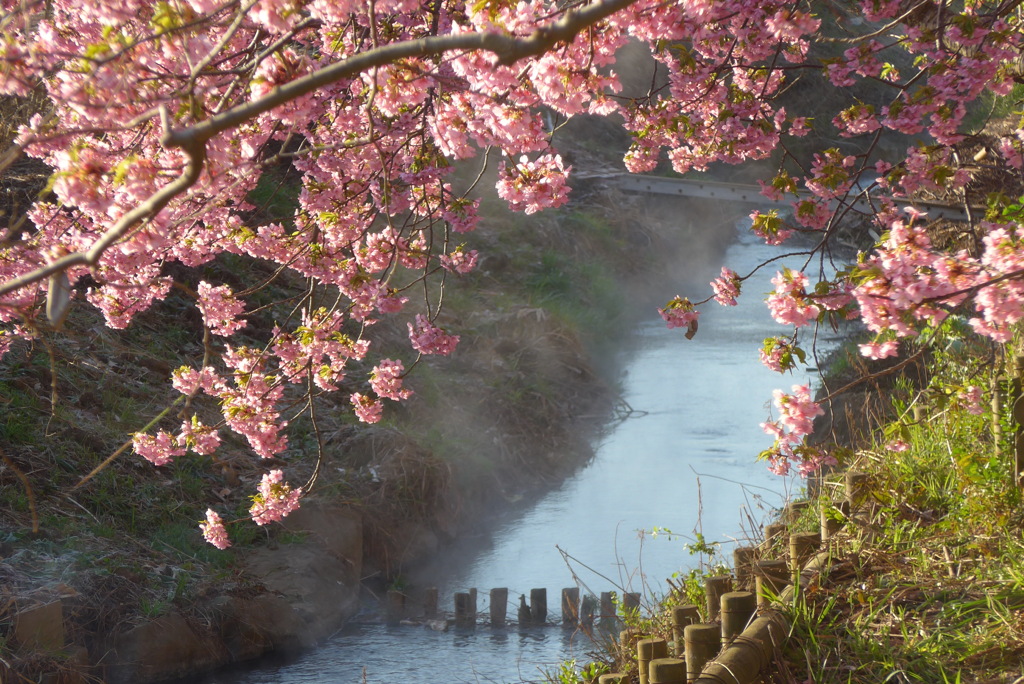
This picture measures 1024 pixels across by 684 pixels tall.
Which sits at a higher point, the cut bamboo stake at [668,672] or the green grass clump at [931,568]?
the green grass clump at [931,568]

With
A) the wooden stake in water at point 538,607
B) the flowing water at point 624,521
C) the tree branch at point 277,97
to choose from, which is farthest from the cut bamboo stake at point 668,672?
the wooden stake in water at point 538,607

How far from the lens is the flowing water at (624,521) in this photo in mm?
4453

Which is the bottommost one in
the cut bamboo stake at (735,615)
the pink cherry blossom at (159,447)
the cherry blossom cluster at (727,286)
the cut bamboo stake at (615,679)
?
the cut bamboo stake at (615,679)

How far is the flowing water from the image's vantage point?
4.45m

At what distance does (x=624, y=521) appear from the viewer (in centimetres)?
619

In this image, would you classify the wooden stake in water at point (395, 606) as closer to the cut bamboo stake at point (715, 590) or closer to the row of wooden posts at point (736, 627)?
the row of wooden posts at point (736, 627)

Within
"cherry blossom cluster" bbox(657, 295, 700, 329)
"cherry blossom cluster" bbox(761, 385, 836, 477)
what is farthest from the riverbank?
"cherry blossom cluster" bbox(657, 295, 700, 329)

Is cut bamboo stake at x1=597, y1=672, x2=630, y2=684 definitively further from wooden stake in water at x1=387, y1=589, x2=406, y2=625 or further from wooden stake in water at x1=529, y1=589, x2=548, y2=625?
wooden stake in water at x1=387, y1=589, x2=406, y2=625

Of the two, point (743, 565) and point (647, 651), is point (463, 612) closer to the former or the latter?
point (743, 565)

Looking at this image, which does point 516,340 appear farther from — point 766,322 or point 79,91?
point 79,91

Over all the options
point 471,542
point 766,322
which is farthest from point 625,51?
point 471,542

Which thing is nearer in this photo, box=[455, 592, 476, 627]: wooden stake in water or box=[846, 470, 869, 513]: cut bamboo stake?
box=[846, 470, 869, 513]: cut bamboo stake

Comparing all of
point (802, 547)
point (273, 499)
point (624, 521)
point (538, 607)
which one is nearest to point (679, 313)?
point (802, 547)

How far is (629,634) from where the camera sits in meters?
2.90
